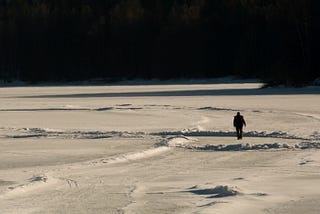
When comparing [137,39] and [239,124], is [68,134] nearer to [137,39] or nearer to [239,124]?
[239,124]

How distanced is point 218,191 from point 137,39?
269ft

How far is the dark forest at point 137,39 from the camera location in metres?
82.8

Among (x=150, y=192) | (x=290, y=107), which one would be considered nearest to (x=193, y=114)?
(x=290, y=107)

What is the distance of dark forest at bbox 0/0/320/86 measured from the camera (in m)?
82.8

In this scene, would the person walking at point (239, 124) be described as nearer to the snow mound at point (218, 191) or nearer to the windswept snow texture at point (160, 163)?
the windswept snow texture at point (160, 163)

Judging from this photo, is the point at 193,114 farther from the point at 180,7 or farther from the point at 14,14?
the point at 14,14

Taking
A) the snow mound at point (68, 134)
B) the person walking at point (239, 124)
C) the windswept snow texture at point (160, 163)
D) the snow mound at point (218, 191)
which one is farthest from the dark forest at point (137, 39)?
the snow mound at point (218, 191)

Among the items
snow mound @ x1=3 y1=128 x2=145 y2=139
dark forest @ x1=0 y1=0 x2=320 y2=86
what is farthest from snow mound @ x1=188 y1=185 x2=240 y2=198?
dark forest @ x1=0 y1=0 x2=320 y2=86

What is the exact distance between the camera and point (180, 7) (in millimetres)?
91938

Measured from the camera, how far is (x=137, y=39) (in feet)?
305

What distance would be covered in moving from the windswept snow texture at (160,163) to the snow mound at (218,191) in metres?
0.02

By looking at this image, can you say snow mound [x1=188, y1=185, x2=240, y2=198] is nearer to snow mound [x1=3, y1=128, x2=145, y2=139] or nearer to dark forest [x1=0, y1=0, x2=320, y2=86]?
snow mound [x1=3, y1=128, x2=145, y2=139]

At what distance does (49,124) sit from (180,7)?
224 ft

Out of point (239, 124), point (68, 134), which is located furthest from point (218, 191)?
point (68, 134)
